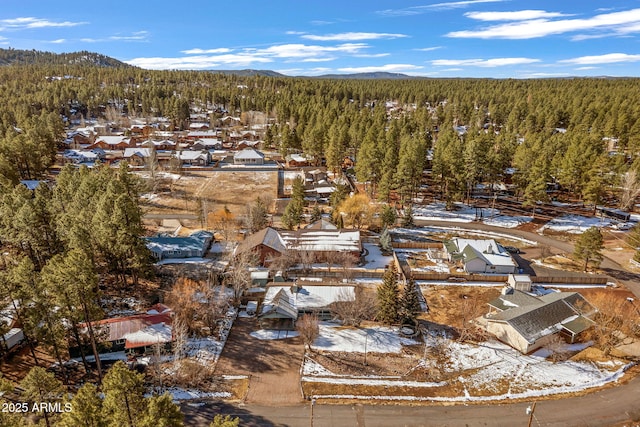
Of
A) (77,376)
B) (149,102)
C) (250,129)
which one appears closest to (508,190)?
(77,376)

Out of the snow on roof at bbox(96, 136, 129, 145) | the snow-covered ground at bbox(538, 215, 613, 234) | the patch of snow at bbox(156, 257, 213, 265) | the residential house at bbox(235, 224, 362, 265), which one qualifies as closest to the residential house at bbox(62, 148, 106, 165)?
the snow on roof at bbox(96, 136, 129, 145)

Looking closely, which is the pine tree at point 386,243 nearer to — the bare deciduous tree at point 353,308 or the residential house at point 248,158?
the bare deciduous tree at point 353,308

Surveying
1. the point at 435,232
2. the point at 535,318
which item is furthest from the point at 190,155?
the point at 535,318

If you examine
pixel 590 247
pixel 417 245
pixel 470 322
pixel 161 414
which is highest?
pixel 590 247

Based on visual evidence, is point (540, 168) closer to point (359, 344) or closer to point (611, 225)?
point (611, 225)

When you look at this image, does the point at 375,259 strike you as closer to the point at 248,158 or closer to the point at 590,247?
the point at 590,247

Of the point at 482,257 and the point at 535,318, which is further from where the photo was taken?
the point at 482,257
